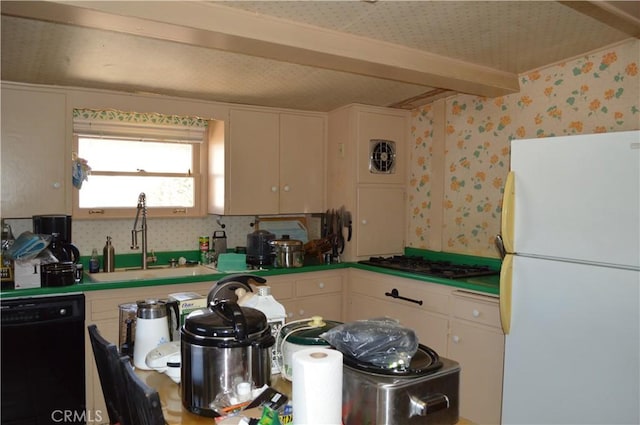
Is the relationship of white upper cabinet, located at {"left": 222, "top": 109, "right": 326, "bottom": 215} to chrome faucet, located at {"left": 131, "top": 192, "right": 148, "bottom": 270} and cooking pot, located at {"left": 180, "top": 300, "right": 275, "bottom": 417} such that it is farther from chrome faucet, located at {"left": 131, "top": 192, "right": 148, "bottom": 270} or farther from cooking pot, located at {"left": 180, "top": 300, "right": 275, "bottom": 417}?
cooking pot, located at {"left": 180, "top": 300, "right": 275, "bottom": 417}

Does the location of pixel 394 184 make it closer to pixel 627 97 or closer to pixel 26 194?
pixel 627 97

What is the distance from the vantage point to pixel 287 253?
3299 millimetres

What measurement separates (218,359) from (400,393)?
1.55 feet

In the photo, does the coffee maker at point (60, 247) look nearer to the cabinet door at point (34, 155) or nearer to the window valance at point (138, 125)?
the cabinet door at point (34, 155)

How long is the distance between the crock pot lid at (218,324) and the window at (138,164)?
7.56ft

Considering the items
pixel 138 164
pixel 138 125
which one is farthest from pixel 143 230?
pixel 138 125

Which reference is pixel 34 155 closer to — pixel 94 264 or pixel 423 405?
pixel 94 264

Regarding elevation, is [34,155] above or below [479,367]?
above

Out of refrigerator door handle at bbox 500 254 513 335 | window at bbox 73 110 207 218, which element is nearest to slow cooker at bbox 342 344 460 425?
refrigerator door handle at bbox 500 254 513 335

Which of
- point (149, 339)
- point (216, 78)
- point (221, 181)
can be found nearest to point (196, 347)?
point (149, 339)

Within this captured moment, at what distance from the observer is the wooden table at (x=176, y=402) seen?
3.70 feet

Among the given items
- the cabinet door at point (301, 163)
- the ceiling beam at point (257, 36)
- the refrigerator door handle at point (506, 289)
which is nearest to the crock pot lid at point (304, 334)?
the refrigerator door handle at point (506, 289)

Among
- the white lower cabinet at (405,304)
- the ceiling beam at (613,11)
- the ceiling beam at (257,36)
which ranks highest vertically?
the ceiling beam at (613,11)

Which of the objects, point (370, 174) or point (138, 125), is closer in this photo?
point (138, 125)
